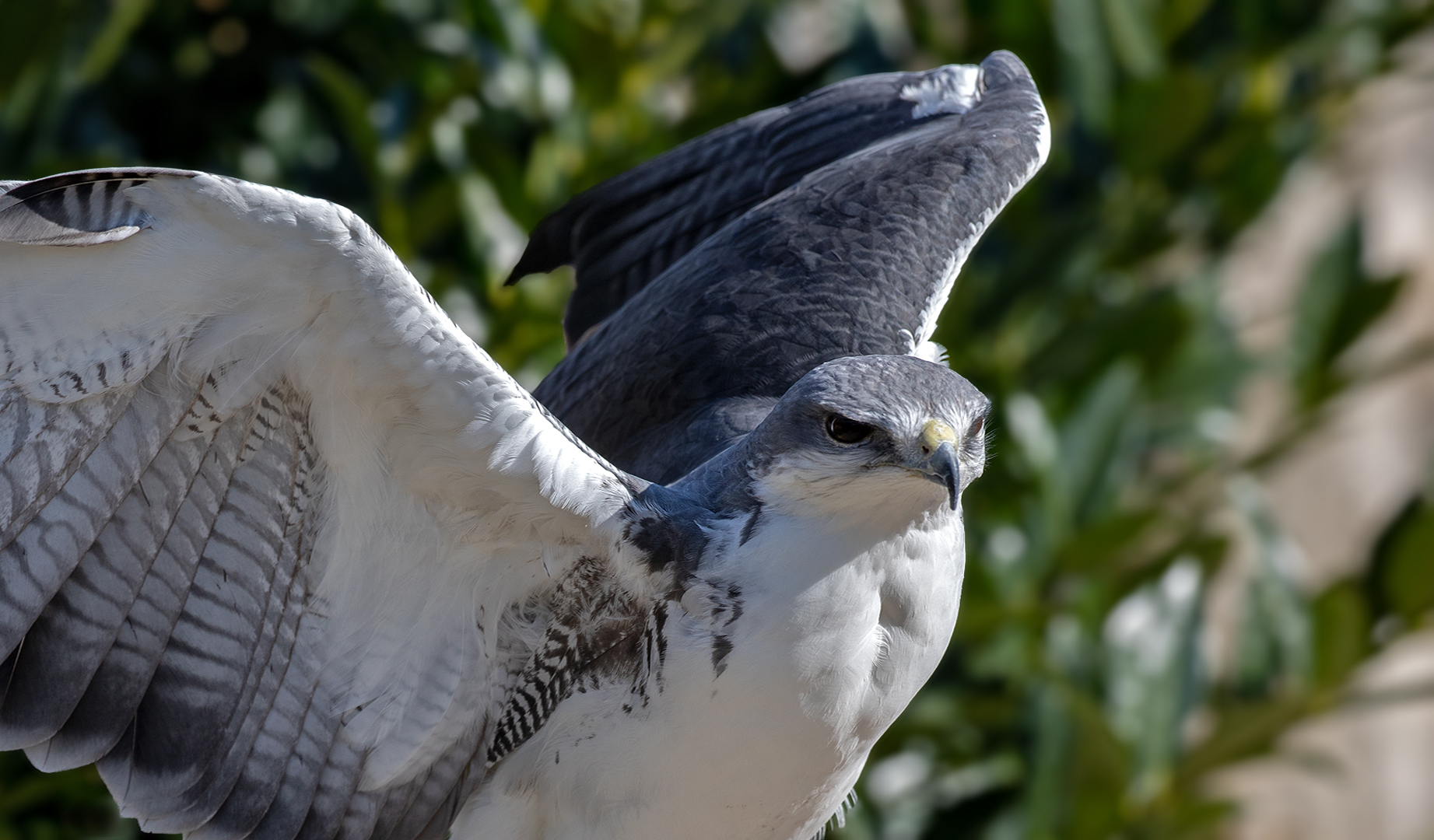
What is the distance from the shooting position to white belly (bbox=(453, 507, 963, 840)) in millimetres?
2012

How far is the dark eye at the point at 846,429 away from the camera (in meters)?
1.93

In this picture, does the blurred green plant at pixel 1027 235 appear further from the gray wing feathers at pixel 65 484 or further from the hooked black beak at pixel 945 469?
the hooked black beak at pixel 945 469

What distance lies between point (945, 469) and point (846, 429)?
0.43ft

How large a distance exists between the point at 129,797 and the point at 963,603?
1966 mm

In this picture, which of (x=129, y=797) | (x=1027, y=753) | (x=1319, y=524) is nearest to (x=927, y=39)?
(x=1027, y=753)

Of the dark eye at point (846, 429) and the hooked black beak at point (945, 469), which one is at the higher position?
the dark eye at point (846, 429)

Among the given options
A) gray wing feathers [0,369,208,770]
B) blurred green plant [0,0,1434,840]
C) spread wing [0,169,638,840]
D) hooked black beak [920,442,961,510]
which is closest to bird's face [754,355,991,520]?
hooked black beak [920,442,961,510]

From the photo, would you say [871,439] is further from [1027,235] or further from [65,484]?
[1027,235]

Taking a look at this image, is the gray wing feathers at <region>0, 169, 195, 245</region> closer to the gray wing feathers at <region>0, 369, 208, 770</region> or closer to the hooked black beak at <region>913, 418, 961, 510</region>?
the gray wing feathers at <region>0, 369, 208, 770</region>

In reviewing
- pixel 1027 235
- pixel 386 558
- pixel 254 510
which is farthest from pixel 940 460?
pixel 1027 235

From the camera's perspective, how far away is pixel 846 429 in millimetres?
1940

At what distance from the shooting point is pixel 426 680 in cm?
215

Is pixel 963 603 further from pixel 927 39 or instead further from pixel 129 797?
pixel 129 797

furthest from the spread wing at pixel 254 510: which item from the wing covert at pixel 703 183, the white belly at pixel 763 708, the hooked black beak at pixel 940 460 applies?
the wing covert at pixel 703 183
